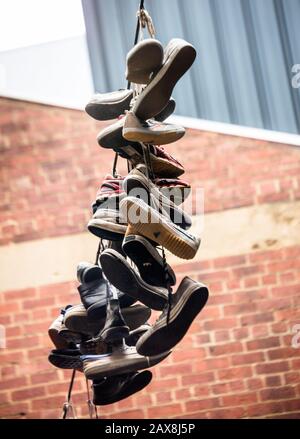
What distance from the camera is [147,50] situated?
1205 millimetres

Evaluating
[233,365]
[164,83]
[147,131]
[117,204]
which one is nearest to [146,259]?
[117,204]

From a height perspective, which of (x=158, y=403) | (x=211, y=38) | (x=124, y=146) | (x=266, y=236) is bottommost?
(x=158, y=403)

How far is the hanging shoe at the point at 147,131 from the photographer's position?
127 centimetres

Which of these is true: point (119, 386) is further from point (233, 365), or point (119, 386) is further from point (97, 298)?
point (233, 365)

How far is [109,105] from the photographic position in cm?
144

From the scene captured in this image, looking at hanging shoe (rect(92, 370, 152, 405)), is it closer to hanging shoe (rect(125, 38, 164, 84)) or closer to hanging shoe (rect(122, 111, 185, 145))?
hanging shoe (rect(122, 111, 185, 145))

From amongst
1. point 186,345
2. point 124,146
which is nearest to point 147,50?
point 124,146

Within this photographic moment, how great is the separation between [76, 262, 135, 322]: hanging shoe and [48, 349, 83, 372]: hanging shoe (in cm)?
19

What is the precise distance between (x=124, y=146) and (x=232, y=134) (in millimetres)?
1166

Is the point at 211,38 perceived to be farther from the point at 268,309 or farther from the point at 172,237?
the point at 172,237

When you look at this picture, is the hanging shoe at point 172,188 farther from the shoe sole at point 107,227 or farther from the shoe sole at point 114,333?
the shoe sole at point 114,333

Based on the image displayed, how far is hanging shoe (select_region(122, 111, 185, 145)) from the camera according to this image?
1271 millimetres

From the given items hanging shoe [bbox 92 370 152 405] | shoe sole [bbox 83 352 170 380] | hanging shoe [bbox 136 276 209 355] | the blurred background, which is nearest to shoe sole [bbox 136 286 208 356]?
hanging shoe [bbox 136 276 209 355]

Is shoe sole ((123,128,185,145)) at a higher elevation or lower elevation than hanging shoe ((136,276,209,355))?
higher
